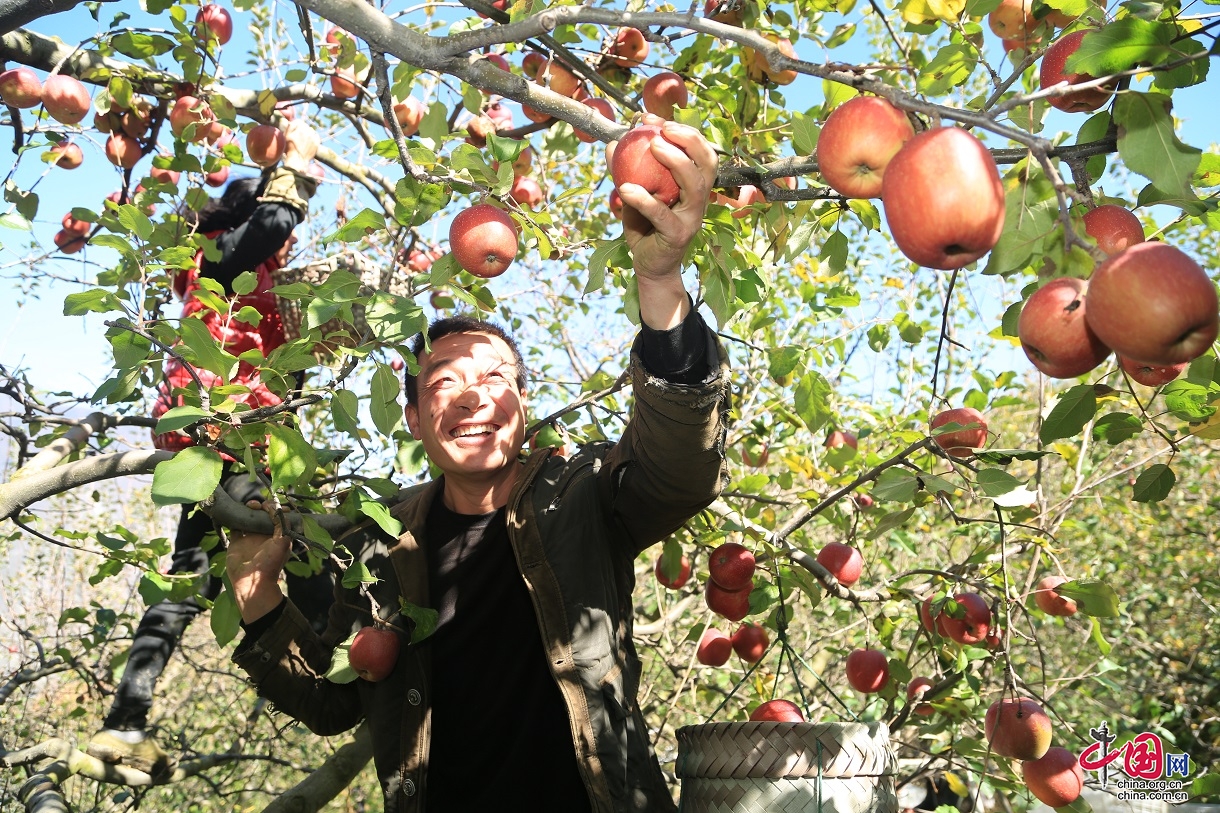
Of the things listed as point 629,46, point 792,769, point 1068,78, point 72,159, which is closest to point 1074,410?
point 1068,78

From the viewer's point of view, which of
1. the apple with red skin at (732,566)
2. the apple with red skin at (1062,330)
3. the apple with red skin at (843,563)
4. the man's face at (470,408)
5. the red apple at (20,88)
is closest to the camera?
the apple with red skin at (1062,330)

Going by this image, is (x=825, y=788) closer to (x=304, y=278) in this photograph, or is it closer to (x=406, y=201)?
(x=406, y=201)

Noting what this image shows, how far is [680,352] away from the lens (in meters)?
1.46

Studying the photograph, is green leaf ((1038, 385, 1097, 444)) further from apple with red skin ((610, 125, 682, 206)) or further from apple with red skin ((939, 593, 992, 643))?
apple with red skin ((939, 593, 992, 643))

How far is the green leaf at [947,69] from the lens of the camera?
4.50 ft

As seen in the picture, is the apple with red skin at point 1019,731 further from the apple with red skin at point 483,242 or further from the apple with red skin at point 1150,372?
the apple with red skin at point 483,242

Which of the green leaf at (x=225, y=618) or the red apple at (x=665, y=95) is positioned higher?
the red apple at (x=665, y=95)

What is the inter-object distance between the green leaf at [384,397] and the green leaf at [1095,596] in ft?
4.84

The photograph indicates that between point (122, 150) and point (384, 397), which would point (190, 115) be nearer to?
point (122, 150)

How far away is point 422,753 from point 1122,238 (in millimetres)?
1551

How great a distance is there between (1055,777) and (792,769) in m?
1.03

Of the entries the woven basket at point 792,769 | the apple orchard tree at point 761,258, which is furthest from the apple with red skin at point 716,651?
the woven basket at point 792,769

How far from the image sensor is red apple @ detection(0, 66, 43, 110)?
8.59ft

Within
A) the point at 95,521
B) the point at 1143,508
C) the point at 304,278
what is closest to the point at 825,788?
the point at 304,278
